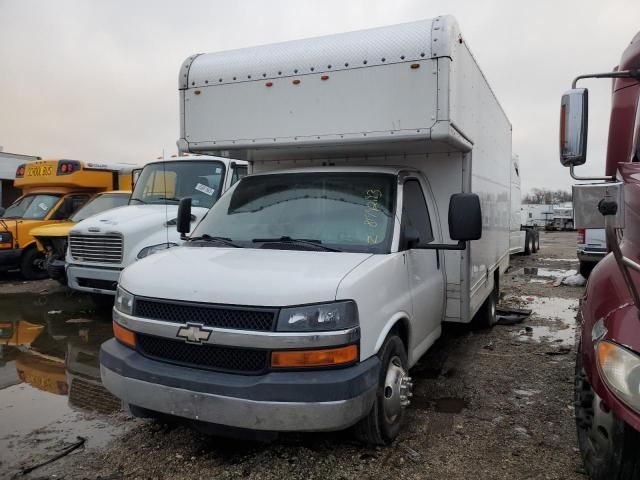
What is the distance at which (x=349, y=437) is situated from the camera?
11.3ft

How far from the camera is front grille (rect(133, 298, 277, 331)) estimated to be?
2.90 metres

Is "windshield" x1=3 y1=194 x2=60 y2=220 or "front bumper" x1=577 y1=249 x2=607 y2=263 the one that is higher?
"windshield" x1=3 y1=194 x2=60 y2=220

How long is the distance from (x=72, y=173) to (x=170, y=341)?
10051 mm

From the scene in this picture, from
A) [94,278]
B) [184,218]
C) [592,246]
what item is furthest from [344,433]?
[592,246]

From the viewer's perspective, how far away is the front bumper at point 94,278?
721 cm

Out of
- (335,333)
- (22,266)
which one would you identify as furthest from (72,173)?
(335,333)

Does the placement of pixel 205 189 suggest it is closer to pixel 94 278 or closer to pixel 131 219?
pixel 131 219

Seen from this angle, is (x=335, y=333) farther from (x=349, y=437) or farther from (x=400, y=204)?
(x=400, y=204)

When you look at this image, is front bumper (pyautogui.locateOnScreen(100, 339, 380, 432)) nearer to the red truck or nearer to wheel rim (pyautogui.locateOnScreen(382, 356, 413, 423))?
wheel rim (pyautogui.locateOnScreen(382, 356, 413, 423))

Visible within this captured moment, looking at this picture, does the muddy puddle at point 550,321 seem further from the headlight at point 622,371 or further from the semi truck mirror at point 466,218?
the headlight at point 622,371

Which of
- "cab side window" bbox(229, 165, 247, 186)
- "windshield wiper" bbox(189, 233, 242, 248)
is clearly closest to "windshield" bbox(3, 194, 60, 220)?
"cab side window" bbox(229, 165, 247, 186)

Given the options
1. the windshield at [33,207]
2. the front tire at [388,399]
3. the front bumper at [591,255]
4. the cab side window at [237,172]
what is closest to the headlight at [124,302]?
the front tire at [388,399]

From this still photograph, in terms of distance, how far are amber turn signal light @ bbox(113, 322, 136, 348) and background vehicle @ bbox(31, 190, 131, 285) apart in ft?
19.6

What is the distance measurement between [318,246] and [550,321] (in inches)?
213
